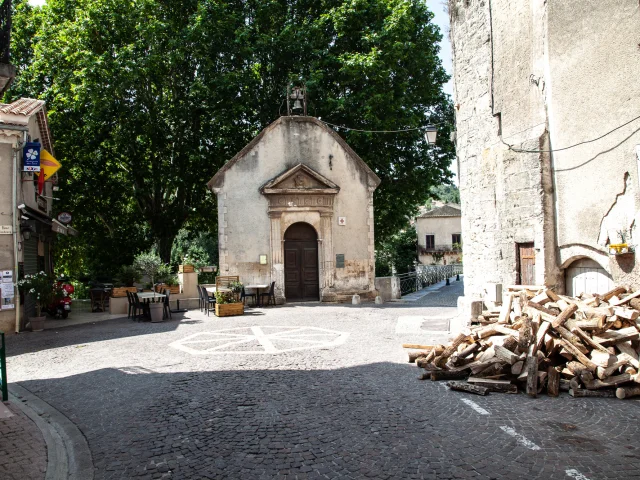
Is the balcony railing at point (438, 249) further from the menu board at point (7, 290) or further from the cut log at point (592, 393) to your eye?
the cut log at point (592, 393)

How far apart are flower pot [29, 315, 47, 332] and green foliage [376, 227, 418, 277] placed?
682 inches

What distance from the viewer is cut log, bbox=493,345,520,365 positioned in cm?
712

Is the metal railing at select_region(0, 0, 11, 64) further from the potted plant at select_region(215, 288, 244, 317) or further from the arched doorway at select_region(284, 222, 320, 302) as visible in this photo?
the arched doorway at select_region(284, 222, 320, 302)

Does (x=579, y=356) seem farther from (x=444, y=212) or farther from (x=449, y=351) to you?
(x=444, y=212)

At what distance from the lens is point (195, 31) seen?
831 inches

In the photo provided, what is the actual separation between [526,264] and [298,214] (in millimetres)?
9656


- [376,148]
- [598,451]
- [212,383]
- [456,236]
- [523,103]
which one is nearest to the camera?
[598,451]

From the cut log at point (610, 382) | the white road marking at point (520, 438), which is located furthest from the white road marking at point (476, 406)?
the cut log at point (610, 382)

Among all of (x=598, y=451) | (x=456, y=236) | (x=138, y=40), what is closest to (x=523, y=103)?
(x=598, y=451)

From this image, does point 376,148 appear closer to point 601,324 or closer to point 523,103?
point 523,103

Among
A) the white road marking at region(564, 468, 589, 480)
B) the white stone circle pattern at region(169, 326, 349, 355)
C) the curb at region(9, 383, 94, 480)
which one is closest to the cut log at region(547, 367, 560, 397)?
the white road marking at region(564, 468, 589, 480)

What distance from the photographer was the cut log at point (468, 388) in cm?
684

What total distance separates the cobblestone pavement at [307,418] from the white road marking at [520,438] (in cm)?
2

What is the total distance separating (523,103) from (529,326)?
6.00 metres
